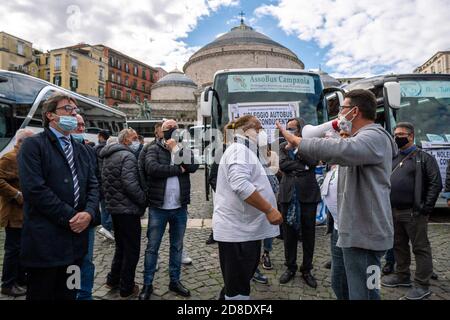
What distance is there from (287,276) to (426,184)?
224 cm

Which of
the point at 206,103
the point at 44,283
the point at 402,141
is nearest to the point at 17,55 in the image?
the point at 206,103

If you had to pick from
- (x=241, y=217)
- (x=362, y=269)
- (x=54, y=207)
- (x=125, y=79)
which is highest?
(x=125, y=79)

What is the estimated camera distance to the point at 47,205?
2197mm

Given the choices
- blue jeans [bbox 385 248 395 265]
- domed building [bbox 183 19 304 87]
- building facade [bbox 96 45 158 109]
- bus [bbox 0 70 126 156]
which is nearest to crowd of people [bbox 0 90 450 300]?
blue jeans [bbox 385 248 395 265]

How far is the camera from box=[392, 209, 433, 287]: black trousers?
11.5 ft

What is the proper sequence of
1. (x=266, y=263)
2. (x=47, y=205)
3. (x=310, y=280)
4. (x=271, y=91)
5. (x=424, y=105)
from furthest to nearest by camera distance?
(x=424, y=105), (x=271, y=91), (x=266, y=263), (x=310, y=280), (x=47, y=205)

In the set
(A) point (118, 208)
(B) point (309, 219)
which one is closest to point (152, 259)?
(A) point (118, 208)

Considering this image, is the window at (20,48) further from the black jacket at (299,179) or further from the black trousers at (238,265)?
the black trousers at (238,265)

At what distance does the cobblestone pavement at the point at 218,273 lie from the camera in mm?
3512

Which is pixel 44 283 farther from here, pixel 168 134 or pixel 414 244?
pixel 414 244

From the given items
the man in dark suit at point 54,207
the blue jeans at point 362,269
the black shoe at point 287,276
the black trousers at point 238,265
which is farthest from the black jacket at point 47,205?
the black shoe at point 287,276

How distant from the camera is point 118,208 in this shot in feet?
11.3

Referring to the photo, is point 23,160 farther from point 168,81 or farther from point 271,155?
point 168,81
